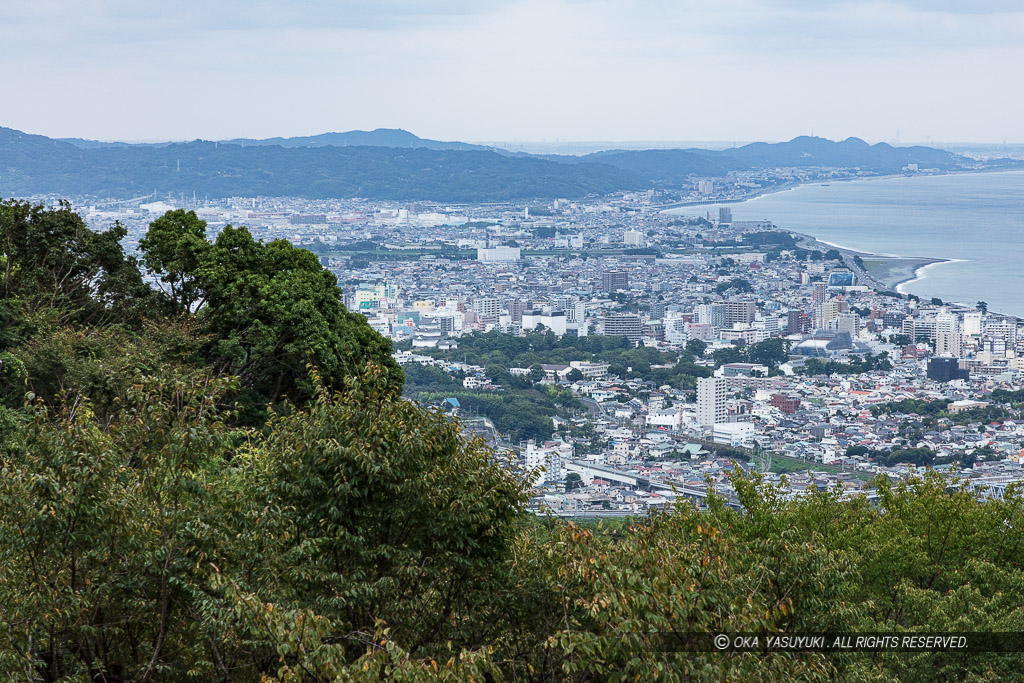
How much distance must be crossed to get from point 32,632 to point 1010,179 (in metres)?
122

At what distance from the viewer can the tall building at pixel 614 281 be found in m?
52.1

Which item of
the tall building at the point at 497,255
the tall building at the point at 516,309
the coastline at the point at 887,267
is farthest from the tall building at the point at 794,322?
the tall building at the point at 497,255

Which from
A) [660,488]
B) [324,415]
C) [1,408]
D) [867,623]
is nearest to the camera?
[324,415]

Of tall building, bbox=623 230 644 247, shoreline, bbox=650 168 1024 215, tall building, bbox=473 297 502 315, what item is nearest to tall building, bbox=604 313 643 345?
tall building, bbox=473 297 502 315

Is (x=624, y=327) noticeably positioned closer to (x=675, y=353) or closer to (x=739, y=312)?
(x=675, y=353)

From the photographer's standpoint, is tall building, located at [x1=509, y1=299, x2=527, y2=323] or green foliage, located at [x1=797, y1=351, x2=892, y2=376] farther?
tall building, located at [x1=509, y1=299, x2=527, y2=323]

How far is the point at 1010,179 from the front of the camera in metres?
112

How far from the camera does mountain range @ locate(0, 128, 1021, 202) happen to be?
6256 centimetres

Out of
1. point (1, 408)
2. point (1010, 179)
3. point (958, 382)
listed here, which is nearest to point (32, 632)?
point (1, 408)

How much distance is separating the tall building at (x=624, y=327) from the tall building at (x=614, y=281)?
8894 millimetres

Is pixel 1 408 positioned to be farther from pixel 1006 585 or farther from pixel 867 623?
pixel 1006 585

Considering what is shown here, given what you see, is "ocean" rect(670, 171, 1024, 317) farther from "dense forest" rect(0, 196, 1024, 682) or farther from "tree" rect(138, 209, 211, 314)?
"dense forest" rect(0, 196, 1024, 682)

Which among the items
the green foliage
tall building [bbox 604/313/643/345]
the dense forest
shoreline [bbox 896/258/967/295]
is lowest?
the green foliage

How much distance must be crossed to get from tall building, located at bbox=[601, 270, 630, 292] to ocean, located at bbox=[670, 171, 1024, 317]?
1295 centimetres
